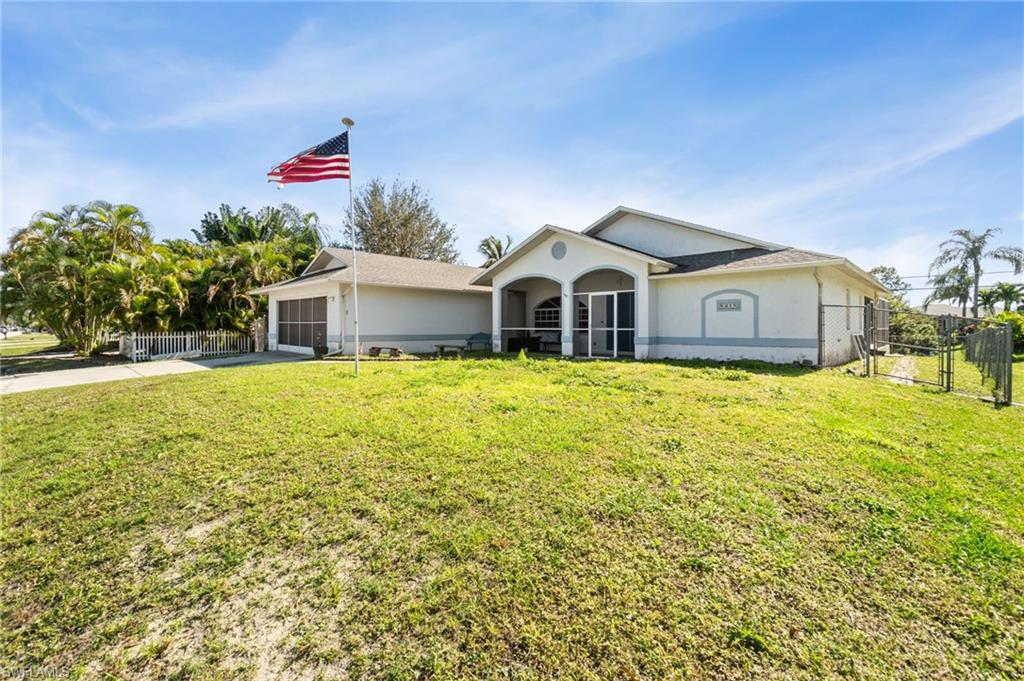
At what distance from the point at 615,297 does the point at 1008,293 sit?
1490 inches

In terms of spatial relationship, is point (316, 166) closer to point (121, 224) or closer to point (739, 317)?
point (739, 317)

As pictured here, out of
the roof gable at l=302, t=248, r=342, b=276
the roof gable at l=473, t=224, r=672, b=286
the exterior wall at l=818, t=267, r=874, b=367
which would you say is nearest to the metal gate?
the exterior wall at l=818, t=267, r=874, b=367

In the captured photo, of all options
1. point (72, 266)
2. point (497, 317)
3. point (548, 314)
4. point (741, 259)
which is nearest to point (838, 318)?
point (741, 259)

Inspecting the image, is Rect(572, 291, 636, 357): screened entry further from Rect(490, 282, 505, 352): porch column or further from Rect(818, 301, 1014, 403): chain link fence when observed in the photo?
Rect(818, 301, 1014, 403): chain link fence

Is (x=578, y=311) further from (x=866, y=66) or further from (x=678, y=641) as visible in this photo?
(x=678, y=641)

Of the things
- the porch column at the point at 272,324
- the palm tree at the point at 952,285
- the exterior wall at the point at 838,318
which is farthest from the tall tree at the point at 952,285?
the porch column at the point at 272,324

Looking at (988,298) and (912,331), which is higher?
(988,298)

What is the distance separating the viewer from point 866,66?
970cm

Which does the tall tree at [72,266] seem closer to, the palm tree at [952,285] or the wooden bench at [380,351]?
the wooden bench at [380,351]

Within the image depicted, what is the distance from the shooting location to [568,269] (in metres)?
15.4

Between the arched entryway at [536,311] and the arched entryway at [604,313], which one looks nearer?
the arched entryway at [604,313]

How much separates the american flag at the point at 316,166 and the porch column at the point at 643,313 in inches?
367

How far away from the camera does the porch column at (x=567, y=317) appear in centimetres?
1538

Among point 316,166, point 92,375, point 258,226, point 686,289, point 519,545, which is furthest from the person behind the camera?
point 258,226
